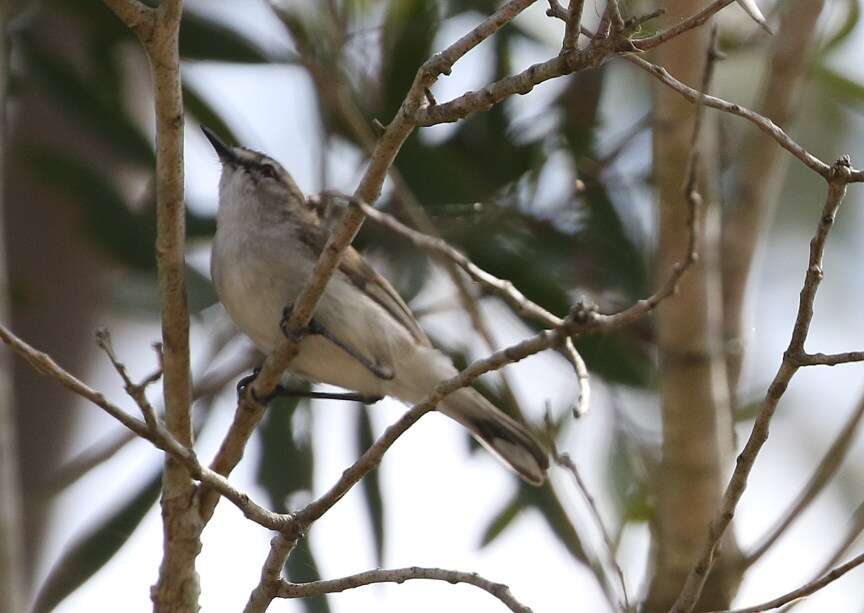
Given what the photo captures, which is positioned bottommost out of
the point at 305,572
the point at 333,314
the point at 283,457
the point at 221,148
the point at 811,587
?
the point at 811,587

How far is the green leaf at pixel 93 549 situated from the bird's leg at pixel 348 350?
1.13 meters

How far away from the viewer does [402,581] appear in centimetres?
221

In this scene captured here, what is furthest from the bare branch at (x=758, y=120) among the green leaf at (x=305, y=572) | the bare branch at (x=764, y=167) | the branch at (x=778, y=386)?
the green leaf at (x=305, y=572)

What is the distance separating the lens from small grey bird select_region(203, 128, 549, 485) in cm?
348

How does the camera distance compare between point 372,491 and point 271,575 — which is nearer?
point 271,575

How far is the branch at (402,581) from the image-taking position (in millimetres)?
2125

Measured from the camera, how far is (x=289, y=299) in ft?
11.3

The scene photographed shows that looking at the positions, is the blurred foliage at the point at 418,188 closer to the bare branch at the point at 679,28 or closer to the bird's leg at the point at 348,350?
the bird's leg at the point at 348,350

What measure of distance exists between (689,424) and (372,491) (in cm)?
143

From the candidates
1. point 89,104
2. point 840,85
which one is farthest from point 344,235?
point 840,85

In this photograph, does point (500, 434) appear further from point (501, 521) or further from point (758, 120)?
point (758, 120)

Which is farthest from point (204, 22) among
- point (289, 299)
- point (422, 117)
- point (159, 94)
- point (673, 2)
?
point (422, 117)

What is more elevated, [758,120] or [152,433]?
[758,120]

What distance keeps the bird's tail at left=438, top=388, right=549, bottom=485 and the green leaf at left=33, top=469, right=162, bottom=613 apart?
1.18m
